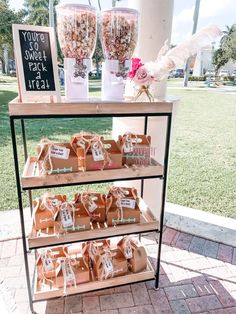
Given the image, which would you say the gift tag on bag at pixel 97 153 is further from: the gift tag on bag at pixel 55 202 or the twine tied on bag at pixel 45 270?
the twine tied on bag at pixel 45 270

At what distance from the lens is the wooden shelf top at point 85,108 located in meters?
1.25

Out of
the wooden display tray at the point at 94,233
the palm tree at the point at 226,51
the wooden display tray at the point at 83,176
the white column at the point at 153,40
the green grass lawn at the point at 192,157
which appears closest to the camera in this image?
the wooden display tray at the point at 83,176

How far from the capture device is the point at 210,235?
234cm

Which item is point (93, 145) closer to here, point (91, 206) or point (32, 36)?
point (91, 206)

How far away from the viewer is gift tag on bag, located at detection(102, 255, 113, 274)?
1656mm

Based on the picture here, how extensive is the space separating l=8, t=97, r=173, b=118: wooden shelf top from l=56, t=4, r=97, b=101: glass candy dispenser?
0.09 metres

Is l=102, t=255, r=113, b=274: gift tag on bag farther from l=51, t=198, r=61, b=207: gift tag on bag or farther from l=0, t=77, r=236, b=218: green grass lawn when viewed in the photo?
l=0, t=77, r=236, b=218: green grass lawn

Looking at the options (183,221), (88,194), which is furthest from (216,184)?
(88,194)

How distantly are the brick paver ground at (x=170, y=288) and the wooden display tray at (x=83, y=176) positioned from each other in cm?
83

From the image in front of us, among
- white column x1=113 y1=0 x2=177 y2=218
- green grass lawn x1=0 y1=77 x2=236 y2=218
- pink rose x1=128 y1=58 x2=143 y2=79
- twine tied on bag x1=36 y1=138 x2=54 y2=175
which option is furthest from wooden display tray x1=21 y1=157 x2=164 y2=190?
green grass lawn x1=0 y1=77 x2=236 y2=218

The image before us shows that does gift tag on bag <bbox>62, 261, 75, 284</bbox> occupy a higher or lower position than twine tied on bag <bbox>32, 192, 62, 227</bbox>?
lower

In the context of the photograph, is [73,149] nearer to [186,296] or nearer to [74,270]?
[74,270]

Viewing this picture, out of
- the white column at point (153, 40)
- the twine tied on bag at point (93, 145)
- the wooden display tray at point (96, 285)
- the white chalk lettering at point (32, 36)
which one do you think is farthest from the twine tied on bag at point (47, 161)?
the white column at point (153, 40)

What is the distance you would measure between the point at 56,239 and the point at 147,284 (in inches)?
31.1
